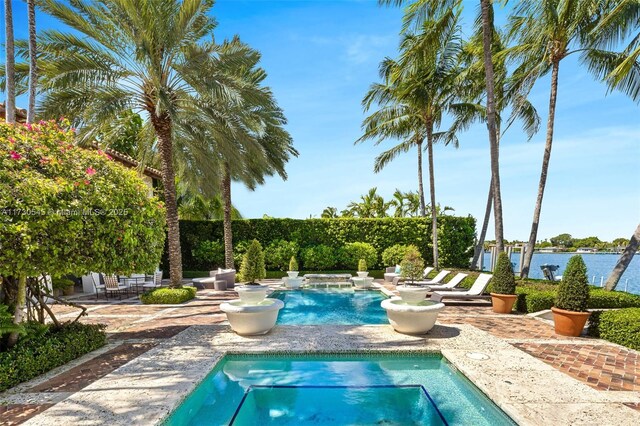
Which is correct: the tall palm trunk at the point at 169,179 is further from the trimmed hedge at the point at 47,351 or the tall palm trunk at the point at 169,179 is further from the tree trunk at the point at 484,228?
the tree trunk at the point at 484,228

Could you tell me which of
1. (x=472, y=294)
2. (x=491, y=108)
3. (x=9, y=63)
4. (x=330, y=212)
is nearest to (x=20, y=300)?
(x=9, y=63)

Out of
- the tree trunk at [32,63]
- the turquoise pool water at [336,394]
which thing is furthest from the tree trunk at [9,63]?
the turquoise pool water at [336,394]

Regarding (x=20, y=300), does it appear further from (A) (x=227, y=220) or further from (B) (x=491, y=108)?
(B) (x=491, y=108)

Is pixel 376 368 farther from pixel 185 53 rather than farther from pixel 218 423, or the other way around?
pixel 185 53

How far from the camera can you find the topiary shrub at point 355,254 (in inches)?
757

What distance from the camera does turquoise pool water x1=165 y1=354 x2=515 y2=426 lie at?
159 inches

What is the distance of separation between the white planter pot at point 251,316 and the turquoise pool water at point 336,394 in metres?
0.95

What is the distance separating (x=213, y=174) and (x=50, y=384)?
10524 mm

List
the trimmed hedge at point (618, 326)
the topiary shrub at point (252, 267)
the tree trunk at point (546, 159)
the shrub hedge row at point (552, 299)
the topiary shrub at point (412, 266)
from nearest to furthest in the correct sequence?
the trimmed hedge at point (618, 326) → the shrub hedge row at point (552, 299) → the tree trunk at point (546, 159) → the topiary shrub at point (412, 266) → the topiary shrub at point (252, 267)

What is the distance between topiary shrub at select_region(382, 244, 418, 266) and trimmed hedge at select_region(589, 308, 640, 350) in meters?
11.7

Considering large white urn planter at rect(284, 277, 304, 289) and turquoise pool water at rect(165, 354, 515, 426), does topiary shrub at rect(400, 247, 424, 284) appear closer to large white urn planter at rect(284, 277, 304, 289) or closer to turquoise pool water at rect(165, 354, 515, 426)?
large white urn planter at rect(284, 277, 304, 289)

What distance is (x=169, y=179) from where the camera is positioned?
11.6m

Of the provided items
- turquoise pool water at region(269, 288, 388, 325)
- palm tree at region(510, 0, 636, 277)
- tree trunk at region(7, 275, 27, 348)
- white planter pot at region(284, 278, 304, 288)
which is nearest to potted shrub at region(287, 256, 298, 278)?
white planter pot at region(284, 278, 304, 288)

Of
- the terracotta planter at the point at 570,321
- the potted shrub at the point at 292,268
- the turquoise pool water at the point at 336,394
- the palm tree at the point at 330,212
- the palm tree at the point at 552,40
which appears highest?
the palm tree at the point at 552,40
